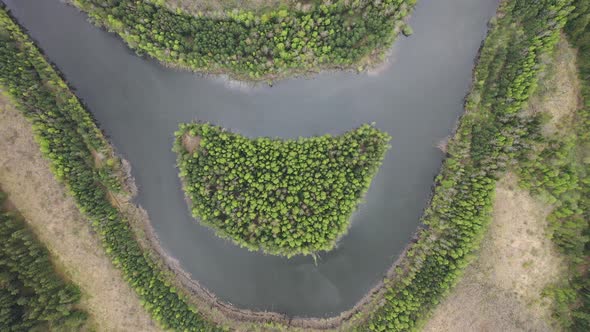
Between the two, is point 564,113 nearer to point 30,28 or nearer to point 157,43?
point 157,43

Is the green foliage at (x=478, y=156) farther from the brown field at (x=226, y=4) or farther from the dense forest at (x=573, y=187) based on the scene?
the brown field at (x=226, y=4)

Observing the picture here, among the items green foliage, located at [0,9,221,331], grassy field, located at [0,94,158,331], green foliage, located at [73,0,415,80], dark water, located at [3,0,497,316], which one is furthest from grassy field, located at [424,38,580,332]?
grassy field, located at [0,94,158,331]

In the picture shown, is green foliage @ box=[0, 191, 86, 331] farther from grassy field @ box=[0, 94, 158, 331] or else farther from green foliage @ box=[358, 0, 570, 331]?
green foliage @ box=[358, 0, 570, 331]

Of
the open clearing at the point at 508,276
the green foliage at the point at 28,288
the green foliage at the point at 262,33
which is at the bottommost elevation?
the green foliage at the point at 28,288

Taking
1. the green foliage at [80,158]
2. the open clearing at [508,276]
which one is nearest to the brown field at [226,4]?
the green foliage at [80,158]

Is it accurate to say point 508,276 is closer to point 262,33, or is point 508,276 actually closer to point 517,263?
point 517,263

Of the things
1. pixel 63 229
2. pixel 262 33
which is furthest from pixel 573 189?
pixel 63 229
